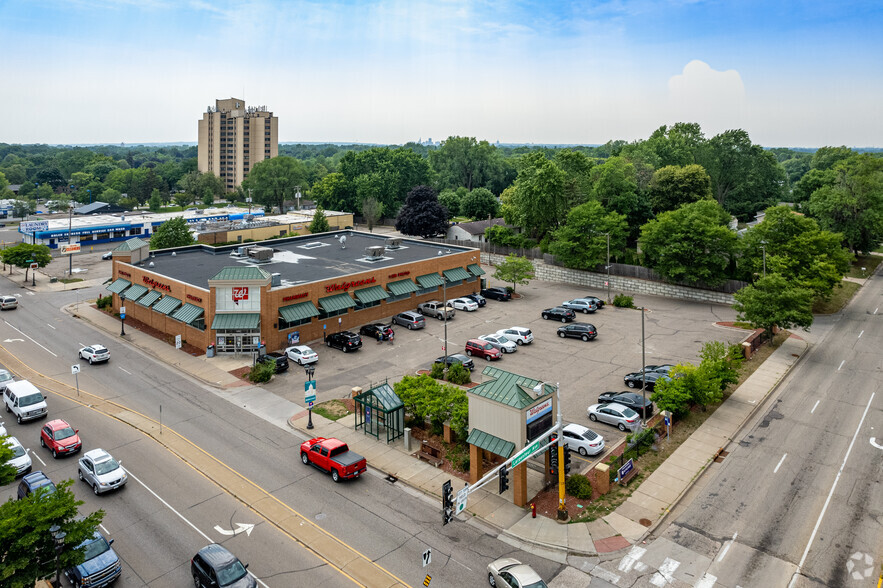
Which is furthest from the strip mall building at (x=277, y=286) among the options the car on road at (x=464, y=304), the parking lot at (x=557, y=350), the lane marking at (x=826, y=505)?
the lane marking at (x=826, y=505)

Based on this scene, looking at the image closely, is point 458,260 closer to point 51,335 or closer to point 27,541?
point 51,335

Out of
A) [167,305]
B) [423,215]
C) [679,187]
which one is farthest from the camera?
[423,215]

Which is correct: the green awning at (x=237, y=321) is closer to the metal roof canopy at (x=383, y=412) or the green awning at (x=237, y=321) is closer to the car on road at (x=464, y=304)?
the metal roof canopy at (x=383, y=412)

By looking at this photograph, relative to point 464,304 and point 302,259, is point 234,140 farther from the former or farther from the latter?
point 464,304

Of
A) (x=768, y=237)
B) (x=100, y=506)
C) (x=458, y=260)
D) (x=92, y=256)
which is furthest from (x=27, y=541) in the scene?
(x=92, y=256)

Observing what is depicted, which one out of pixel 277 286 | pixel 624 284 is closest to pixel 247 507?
pixel 277 286

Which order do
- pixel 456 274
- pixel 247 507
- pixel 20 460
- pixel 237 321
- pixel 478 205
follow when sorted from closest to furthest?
pixel 247 507, pixel 20 460, pixel 237 321, pixel 456 274, pixel 478 205

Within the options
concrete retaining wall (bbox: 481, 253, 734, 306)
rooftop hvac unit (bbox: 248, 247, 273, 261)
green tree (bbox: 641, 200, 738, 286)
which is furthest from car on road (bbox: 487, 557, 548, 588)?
concrete retaining wall (bbox: 481, 253, 734, 306)
